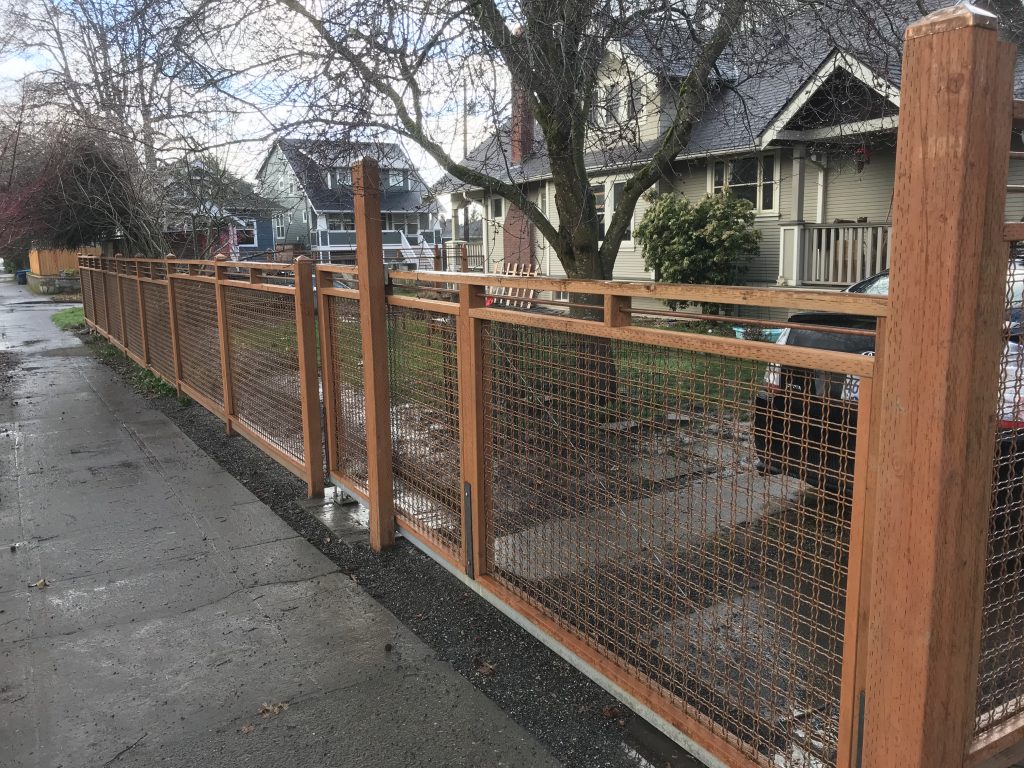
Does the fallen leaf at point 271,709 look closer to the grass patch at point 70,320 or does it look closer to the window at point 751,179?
the window at point 751,179

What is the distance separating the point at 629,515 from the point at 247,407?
5.07 metres

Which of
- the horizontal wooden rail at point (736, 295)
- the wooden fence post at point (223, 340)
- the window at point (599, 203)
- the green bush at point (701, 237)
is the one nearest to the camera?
the horizontal wooden rail at point (736, 295)

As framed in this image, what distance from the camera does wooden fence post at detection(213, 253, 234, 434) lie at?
7227 millimetres

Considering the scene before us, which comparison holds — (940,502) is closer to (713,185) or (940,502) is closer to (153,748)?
(153,748)

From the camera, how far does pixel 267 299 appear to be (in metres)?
6.24

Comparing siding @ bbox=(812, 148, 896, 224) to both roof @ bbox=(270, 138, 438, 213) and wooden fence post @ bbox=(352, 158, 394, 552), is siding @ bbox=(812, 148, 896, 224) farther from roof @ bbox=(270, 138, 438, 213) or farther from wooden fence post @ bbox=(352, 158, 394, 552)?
wooden fence post @ bbox=(352, 158, 394, 552)

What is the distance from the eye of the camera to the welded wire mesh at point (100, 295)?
48.3 ft

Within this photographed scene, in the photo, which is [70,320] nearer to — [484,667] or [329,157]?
[329,157]

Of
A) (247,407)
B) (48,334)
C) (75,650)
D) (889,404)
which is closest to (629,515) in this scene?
(889,404)

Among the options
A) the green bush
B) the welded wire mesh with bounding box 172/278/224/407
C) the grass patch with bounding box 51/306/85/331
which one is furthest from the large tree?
the grass patch with bounding box 51/306/85/331

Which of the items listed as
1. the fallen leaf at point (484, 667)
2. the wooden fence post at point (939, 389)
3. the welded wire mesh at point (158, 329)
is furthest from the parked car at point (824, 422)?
the welded wire mesh at point (158, 329)

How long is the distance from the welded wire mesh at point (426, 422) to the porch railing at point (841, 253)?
9.61 metres

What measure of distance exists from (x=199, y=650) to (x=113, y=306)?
11.8 m

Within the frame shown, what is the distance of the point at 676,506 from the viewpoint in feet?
8.95
